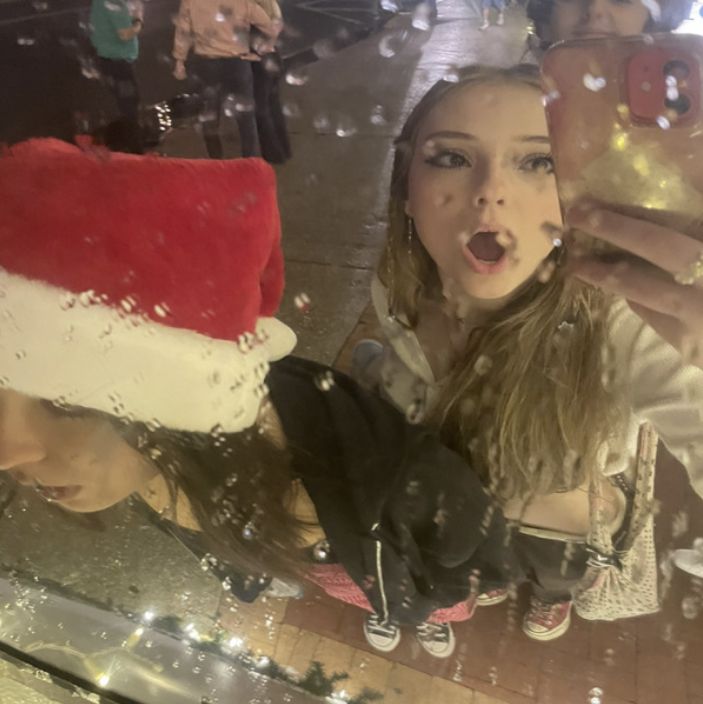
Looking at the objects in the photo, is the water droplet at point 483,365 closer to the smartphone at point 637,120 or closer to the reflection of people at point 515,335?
the reflection of people at point 515,335

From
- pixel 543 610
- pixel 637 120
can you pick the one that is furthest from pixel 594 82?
pixel 543 610

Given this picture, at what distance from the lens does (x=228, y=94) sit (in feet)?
1.18

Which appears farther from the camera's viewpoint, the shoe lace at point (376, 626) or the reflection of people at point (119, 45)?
the shoe lace at point (376, 626)

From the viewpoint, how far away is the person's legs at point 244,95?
35 cm

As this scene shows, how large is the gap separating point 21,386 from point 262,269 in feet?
0.42

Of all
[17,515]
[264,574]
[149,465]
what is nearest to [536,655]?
[264,574]

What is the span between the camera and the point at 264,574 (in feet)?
1.58

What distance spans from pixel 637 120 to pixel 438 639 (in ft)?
1.33

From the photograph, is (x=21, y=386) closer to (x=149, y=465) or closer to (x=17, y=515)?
(x=149, y=465)

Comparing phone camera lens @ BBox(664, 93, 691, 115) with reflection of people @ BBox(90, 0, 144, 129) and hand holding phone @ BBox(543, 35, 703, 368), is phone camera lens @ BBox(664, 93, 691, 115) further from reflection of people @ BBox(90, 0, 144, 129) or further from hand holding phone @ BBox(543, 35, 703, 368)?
reflection of people @ BBox(90, 0, 144, 129)

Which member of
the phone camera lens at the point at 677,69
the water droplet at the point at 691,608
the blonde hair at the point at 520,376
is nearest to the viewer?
the phone camera lens at the point at 677,69

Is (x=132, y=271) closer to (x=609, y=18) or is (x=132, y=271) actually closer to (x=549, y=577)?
(x=609, y=18)

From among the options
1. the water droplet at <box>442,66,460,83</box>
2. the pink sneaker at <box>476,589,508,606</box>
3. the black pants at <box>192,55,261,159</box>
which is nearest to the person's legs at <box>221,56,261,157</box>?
the black pants at <box>192,55,261,159</box>

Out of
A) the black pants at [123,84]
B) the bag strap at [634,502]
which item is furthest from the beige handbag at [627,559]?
the black pants at [123,84]
